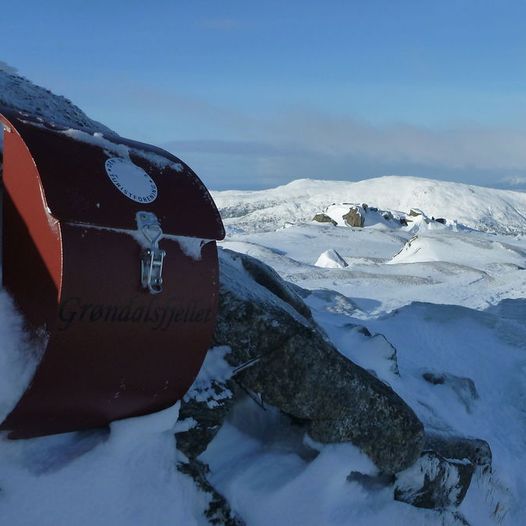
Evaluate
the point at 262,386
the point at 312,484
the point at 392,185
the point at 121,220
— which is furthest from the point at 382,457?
the point at 392,185

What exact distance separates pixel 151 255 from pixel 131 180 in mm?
517

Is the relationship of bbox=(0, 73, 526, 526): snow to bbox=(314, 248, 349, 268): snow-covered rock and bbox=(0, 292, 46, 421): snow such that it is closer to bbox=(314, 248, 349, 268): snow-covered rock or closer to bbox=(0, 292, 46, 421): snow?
bbox=(0, 292, 46, 421): snow

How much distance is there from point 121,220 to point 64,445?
1.41m

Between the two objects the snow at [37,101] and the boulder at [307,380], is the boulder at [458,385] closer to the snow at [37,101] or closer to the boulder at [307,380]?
the boulder at [307,380]

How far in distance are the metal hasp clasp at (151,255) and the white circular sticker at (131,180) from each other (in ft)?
0.47

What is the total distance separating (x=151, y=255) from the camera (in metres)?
3.28

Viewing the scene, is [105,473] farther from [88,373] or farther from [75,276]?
[75,276]

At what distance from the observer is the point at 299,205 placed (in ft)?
427

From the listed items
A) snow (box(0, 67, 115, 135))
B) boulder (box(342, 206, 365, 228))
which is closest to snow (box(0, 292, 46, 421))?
snow (box(0, 67, 115, 135))

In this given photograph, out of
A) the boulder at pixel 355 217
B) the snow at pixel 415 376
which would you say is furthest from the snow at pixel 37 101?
the boulder at pixel 355 217

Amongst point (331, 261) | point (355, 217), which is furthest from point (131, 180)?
point (355, 217)

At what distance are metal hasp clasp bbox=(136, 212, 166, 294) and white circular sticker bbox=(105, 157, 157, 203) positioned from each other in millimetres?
143

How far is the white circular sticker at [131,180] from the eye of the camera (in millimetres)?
3406

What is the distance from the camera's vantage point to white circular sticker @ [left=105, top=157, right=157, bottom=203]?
3.41 m
